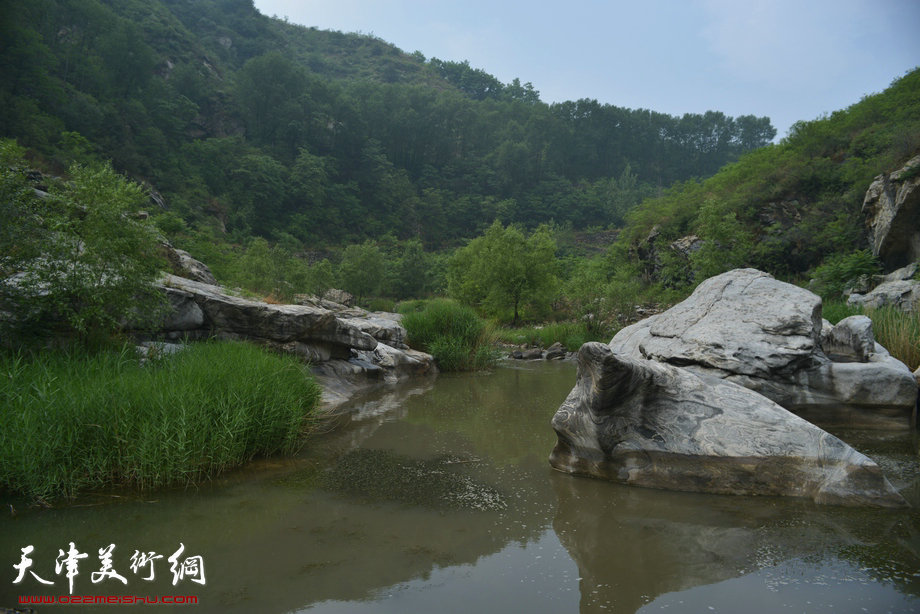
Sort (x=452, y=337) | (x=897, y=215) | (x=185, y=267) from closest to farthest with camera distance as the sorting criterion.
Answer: (x=185, y=267), (x=452, y=337), (x=897, y=215)

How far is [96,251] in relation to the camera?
6070 mm

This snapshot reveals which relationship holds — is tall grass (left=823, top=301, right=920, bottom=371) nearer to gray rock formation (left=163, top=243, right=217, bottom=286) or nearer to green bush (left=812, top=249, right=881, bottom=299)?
green bush (left=812, top=249, right=881, bottom=299)

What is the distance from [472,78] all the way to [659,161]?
53.6 meters

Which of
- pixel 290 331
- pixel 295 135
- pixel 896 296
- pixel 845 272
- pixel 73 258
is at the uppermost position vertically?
pixel 295 135

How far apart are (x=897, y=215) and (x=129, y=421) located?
1981 centimetres

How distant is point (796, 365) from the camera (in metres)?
6.17

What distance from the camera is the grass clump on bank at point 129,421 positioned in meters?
3.89

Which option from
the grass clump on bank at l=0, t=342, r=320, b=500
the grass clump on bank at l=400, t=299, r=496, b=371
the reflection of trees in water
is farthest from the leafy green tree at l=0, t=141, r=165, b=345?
the grass clump on bank at l=400, t=299, r=496, b=371

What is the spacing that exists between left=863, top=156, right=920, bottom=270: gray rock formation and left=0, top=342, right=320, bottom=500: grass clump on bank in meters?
18.1

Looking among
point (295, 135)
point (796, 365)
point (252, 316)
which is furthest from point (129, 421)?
point (295, 135)

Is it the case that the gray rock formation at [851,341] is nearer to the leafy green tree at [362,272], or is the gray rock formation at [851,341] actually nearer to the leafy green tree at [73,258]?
the leafy green tree at [73,258]

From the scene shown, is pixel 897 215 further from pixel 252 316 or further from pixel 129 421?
pixel 129 421

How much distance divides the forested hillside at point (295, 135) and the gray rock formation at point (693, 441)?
17.9 m

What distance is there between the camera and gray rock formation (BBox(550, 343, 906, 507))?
3.87 meters
